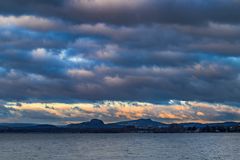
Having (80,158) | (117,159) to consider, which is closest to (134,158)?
(117,159)

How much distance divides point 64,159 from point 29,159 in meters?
8.71

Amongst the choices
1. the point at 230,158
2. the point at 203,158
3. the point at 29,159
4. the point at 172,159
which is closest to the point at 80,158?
the point at 29,159

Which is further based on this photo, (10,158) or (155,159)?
(10,158)

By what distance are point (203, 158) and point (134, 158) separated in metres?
17.5

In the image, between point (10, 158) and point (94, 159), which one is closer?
point (94, 159)

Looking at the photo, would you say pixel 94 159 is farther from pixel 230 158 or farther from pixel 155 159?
pixel 230 158

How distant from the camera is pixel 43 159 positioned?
110 meters

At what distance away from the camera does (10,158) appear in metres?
114

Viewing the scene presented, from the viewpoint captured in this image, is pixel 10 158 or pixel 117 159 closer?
pixel 117 159

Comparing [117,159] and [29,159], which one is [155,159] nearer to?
[117,159]

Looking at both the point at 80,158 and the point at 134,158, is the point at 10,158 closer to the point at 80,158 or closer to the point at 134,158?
the point at 80,158

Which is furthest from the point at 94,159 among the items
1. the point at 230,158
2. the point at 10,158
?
the point at 230,158

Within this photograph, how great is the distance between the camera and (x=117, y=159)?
10562 centimetres

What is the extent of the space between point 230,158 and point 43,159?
4670 centimetres
